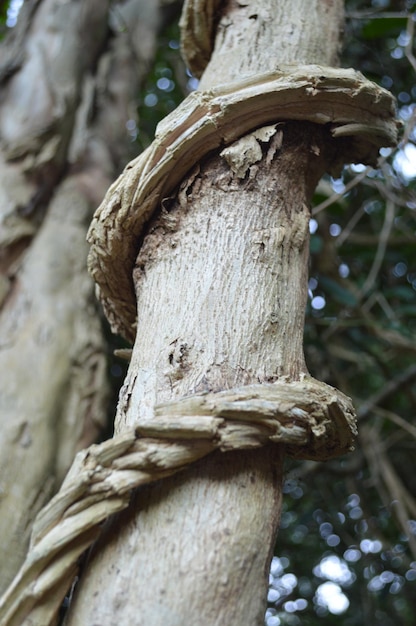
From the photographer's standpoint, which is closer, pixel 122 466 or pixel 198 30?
pixel 122 466

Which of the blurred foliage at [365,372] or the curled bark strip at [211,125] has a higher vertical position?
the curled bark strip at [211,125]

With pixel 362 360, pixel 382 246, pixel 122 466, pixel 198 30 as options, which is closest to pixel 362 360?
pixel 362 360

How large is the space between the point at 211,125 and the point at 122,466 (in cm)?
26

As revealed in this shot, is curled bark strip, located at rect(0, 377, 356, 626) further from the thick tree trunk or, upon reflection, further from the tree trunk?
the tree trunk

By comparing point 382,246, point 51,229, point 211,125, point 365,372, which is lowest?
point 365,372

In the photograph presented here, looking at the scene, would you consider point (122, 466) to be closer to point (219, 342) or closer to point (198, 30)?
point (219, 342)

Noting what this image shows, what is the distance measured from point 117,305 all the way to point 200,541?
264 millimetres

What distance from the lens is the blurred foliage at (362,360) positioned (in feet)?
4.75

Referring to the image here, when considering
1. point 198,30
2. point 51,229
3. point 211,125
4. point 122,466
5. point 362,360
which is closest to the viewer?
point 122,466

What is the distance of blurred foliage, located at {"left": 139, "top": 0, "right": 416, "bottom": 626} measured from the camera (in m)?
1.45

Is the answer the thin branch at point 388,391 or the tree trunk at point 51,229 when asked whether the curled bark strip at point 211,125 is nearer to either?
the tree trunk at point 51,229

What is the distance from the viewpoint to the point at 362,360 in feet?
5.34

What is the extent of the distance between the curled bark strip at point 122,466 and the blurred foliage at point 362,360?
3.16ft

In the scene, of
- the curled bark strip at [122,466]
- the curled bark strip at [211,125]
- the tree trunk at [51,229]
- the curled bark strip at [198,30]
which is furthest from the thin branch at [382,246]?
the curled bark strip at [122,466]
